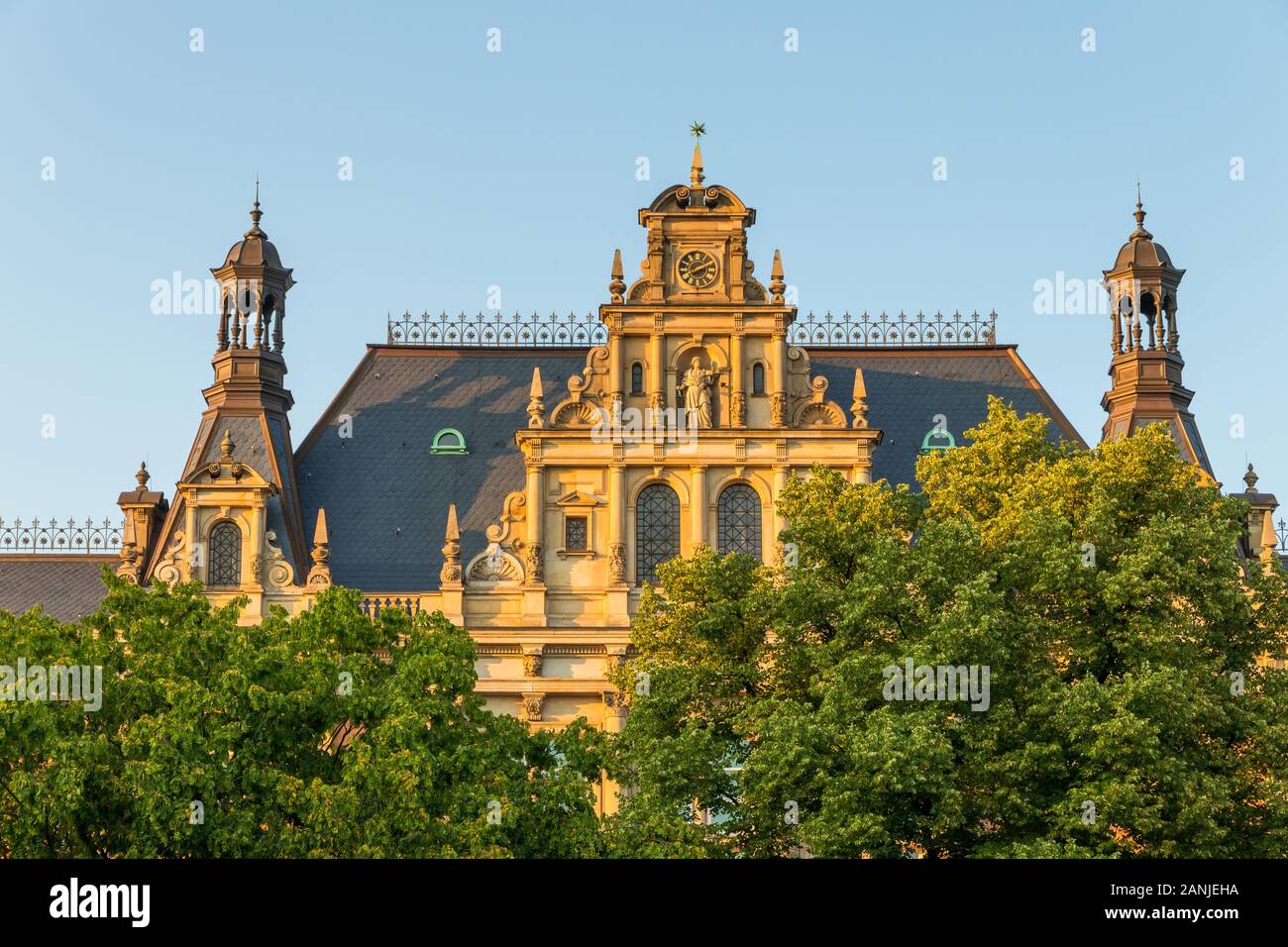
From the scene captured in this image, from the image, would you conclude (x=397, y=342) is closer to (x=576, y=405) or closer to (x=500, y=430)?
(x=500, y=430)

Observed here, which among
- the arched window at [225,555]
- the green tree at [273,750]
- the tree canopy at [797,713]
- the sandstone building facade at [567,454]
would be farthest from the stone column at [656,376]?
the green tree at [273,750]

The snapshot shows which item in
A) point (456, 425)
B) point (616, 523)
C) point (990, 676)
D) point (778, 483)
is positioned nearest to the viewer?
point (990, 676)

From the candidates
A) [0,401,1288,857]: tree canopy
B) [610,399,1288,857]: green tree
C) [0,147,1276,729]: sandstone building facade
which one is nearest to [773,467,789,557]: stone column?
[0,147,1276,729]: sandstone building facade

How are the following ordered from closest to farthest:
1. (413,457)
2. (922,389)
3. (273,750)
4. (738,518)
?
(273,750)
(738,518)
(413,457)
(922,389)

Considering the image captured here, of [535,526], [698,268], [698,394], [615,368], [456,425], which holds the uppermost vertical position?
[698,268]

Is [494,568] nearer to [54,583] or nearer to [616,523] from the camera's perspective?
[616,523]

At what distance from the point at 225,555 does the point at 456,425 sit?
8.56 metres

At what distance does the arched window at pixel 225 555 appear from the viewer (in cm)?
6272

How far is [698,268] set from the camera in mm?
63750

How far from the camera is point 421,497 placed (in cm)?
6594

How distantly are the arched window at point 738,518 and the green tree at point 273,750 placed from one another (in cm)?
1649

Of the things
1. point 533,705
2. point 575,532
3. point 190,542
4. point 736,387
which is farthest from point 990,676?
point 190,542

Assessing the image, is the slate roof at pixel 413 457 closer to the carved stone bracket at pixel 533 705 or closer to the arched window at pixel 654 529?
the arched window at pixel 654 529
